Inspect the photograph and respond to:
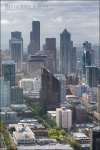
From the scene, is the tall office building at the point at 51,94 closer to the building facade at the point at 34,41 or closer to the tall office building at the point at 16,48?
the building facade at the point at 34,41

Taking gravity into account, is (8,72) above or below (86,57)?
below

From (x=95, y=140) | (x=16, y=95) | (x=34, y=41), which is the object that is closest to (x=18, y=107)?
(x=16, y=95)

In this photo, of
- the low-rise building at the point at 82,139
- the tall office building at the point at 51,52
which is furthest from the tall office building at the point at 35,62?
the low-rise building at the point at 82,139

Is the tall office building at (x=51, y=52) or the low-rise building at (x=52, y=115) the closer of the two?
the low-rise building at (x=52, y=115)

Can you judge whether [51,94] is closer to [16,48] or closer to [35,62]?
[35,62]

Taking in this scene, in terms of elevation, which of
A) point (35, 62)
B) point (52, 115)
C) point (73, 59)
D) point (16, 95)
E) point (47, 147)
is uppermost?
point (73, 59)

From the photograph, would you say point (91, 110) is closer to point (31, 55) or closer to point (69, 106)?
point (69, 106)

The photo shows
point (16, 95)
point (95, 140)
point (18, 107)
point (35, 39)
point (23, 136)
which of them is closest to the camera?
point (95, 140)

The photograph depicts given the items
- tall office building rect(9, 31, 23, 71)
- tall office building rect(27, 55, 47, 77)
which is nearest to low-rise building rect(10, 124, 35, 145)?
tall office building rect(27, 55, 47, 77)
